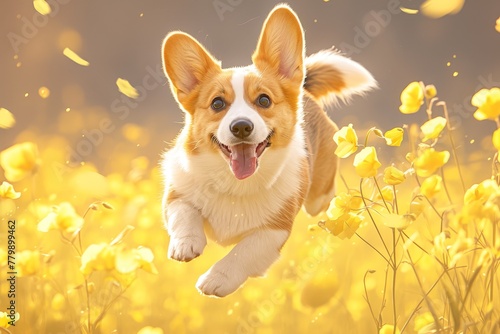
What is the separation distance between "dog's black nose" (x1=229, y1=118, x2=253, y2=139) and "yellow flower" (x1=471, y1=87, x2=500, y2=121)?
2.67 ft

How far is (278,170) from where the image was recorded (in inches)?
101

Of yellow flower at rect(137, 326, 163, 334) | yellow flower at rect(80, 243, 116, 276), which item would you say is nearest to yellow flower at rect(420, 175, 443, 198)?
yellow flower at rect(80, 243, 116, 276)

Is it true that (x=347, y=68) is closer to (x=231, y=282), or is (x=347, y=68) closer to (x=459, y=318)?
(x=231, y=282)

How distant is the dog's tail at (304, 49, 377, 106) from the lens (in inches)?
130

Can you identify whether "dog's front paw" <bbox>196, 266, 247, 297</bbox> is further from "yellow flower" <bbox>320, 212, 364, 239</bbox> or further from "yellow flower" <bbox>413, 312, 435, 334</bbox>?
"yellow flower" <bbox>413, 312, 435, 334</bbox>

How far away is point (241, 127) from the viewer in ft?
7.18

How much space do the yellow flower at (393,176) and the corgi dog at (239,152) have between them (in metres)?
0.57

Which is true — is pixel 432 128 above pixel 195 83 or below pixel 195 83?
above

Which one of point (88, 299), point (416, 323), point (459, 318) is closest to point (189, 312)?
point (88, 299)

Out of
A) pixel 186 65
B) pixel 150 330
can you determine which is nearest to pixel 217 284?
pixel 150 330

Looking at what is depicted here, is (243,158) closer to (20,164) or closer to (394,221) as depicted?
(394,221)

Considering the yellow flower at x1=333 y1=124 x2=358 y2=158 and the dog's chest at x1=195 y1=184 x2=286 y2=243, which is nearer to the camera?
the yellow flower at x1=333 y1=124 x2=358 y2=158

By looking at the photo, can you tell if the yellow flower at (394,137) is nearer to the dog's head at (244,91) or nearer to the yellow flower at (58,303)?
the dog's head at (244,91)

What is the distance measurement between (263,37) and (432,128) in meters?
0.94
